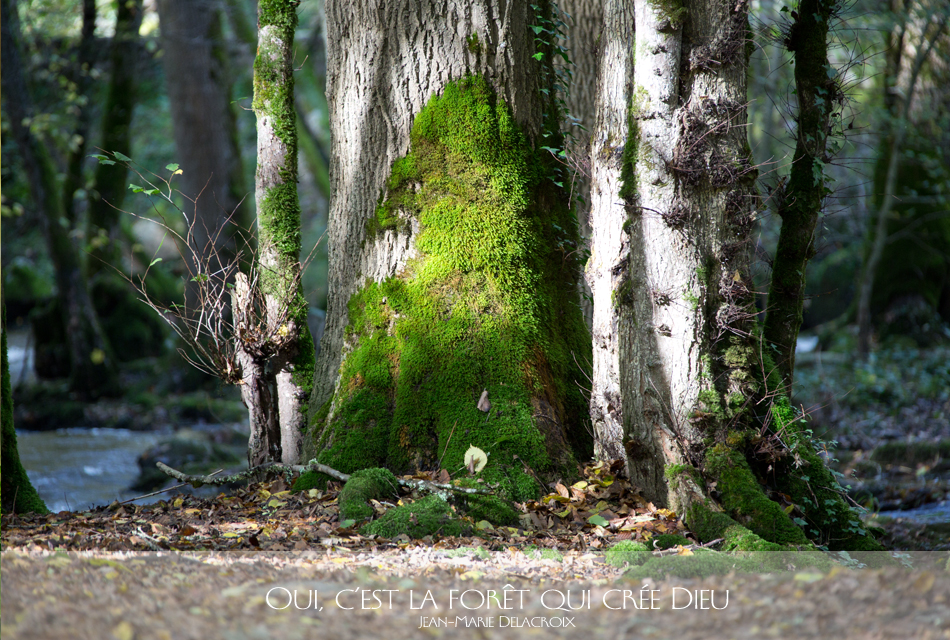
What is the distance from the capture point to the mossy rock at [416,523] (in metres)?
3.57

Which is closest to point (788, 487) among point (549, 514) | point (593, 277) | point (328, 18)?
point (549, 514)

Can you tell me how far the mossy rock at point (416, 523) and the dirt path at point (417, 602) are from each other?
473 mm

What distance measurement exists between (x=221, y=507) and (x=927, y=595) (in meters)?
3.71

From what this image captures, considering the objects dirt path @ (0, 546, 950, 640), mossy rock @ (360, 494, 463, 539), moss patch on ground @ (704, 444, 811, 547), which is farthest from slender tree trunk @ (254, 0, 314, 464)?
moss patch on ground @ (704, 444, 811, 547)

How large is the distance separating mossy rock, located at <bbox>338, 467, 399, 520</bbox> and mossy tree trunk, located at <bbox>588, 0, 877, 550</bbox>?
144cm

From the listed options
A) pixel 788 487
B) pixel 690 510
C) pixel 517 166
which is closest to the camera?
pixel 690 510

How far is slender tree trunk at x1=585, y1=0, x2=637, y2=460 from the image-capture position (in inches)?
163

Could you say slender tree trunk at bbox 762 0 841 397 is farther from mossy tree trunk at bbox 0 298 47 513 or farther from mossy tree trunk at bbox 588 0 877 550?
mossy tree trunk at bbox 0 298 47 513

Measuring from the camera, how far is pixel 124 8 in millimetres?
14047

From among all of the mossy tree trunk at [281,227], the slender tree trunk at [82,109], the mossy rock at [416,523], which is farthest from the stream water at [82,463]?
the slender tree trunk at [82,109]

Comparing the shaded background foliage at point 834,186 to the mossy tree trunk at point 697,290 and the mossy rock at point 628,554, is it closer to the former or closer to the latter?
the mossy tree trunk at point 697,290

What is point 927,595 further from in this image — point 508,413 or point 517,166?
point 517,166

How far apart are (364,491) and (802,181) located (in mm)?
3542

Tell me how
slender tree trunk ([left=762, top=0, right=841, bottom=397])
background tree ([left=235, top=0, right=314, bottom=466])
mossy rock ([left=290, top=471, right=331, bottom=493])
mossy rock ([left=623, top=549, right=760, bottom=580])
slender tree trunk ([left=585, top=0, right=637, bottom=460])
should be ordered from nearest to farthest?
mossy rock ([left=623, top=549, right=760, bottom=580]), slender tree trunk ([left=585, top=0, right=637, bottom=460]), mossy rock ([left=290, top=471, right=331, bottom=493]), slender tree trunk ([left=762, top=0, right=841, bottom=397]), background tree ([left=235, top=0, right=314, bottom=466])
